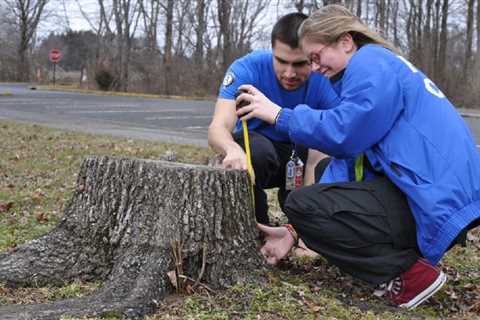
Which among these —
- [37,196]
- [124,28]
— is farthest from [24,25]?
[37,196]

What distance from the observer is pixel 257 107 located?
3311 millimetres

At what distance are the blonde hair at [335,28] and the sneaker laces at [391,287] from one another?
3.63 feet

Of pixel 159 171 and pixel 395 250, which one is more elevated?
pixel 159 171

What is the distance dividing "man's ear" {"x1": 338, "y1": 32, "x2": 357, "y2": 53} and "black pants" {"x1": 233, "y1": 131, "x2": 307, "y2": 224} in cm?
84

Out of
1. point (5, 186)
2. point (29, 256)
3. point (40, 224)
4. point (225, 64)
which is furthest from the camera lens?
point (225, 64)

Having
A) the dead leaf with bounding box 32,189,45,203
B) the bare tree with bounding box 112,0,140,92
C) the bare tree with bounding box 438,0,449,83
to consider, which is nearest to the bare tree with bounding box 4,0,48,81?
the bare tree with bounding box 112,0,140,92

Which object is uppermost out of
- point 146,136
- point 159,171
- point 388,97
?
point 388,97

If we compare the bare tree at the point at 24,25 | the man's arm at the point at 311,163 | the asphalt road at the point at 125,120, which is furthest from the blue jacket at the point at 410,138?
the bare tree at the point at 24,25

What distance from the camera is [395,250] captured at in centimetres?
309

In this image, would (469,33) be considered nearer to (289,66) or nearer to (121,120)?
(121,120)

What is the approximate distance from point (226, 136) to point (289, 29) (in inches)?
26.7

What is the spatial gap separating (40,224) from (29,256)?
143cm

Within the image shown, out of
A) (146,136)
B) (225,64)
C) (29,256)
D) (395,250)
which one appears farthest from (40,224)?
(225,64)

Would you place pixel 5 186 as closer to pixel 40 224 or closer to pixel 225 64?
pixel 40 224
